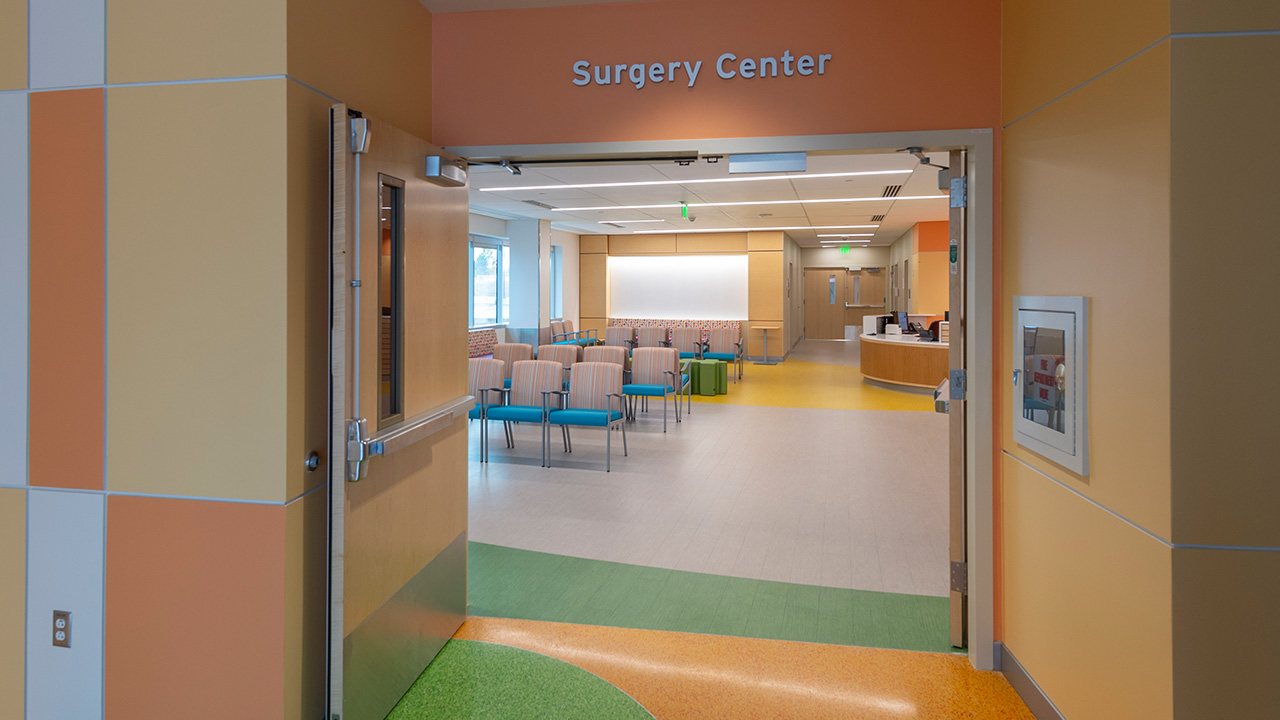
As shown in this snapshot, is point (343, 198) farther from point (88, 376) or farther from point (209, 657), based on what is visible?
point (209, 657)

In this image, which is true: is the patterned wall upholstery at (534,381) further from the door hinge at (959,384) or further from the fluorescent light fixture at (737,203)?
the fluorescent light fixture at (737,203)

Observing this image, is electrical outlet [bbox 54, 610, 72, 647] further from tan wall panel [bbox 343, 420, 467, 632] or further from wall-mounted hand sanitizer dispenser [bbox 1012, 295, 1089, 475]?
wall-mounted hand sanitizer dispenser [bbox 1012, 295, 1089, 475]

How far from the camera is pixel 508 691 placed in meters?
3.05

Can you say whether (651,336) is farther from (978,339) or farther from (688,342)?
(978,339)

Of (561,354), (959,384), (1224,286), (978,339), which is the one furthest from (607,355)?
(1224,286)

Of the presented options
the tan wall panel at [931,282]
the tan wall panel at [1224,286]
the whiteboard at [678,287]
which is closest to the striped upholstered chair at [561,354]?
the tan wall panel at [1224,286]

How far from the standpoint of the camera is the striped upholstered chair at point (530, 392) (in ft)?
23.7

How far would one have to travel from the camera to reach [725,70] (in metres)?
3.42

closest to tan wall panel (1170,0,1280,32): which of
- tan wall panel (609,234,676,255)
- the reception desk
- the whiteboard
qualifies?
the reception desk

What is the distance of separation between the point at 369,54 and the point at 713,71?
148 centimetres

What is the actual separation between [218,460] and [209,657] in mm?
650

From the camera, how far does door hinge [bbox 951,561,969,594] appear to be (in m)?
3.37

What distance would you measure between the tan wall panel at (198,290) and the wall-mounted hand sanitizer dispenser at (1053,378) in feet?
8.53

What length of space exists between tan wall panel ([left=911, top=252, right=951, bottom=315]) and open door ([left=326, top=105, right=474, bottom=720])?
45.1ft
